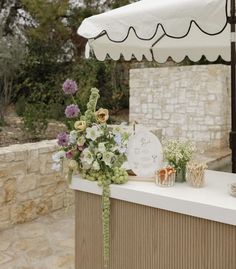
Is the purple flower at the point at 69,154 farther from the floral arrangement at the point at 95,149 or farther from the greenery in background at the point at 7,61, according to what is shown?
the greenery in background at the point at 7,61

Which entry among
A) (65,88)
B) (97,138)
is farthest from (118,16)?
(97,138)

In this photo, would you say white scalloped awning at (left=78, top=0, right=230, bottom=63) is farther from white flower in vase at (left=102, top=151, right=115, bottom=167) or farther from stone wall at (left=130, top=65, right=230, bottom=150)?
stone wall at (left=130, top=65, right=230, bottom=150)

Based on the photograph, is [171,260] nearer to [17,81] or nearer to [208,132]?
[208,132]

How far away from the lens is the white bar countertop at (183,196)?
1.92 metres

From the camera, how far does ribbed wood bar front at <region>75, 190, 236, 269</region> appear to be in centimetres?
196

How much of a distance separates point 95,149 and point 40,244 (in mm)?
1652

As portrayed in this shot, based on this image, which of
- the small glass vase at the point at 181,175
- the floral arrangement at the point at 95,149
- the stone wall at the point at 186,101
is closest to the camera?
the floral arrangement at the point at 95,149

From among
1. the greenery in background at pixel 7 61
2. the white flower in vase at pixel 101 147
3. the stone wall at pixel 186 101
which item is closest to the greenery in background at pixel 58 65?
the greenery in background at pixel 7 61

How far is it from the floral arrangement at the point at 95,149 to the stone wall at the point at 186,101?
5.66m

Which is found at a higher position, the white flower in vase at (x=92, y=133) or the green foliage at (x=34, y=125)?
the green foliage at (x=34, y=125)

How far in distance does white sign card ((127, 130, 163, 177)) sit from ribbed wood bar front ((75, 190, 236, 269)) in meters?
0.28

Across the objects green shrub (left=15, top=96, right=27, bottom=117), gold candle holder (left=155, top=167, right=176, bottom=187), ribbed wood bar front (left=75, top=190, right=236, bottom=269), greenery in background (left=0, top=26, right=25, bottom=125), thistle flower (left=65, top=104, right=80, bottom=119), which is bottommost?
ribbed wood bar front (left=75, top=190, right=236, bottom=269)

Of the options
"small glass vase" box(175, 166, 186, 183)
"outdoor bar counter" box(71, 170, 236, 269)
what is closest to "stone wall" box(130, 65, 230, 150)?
"outdoor bar counter" box(71, 170, 236, 269)

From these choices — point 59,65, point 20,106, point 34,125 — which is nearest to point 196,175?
point 34,125
